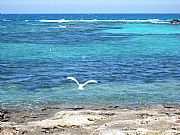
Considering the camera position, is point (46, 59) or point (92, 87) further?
point (46, 59)

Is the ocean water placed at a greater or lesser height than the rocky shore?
greater

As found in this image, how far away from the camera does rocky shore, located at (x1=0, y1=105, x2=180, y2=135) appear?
1920cm

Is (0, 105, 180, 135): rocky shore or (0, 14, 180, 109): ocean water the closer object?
(0, 105, 180, 135): rocky shore

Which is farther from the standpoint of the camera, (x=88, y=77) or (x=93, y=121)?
(x=88, y=77)

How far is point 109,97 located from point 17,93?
6.03 m

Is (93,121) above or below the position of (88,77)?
below

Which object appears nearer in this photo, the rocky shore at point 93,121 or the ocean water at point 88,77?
the rocky shore at point 93,121

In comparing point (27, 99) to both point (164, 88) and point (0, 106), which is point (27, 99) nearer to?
point (0, 106)

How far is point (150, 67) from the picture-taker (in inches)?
1662

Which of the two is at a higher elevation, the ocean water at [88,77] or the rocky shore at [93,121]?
the ocean water at [88,77]

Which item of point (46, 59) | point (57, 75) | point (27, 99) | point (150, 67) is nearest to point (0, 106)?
point (27, 99)

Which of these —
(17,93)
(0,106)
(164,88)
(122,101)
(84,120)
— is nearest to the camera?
(84,120)

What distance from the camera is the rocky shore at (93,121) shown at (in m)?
19.2

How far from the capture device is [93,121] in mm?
21094
